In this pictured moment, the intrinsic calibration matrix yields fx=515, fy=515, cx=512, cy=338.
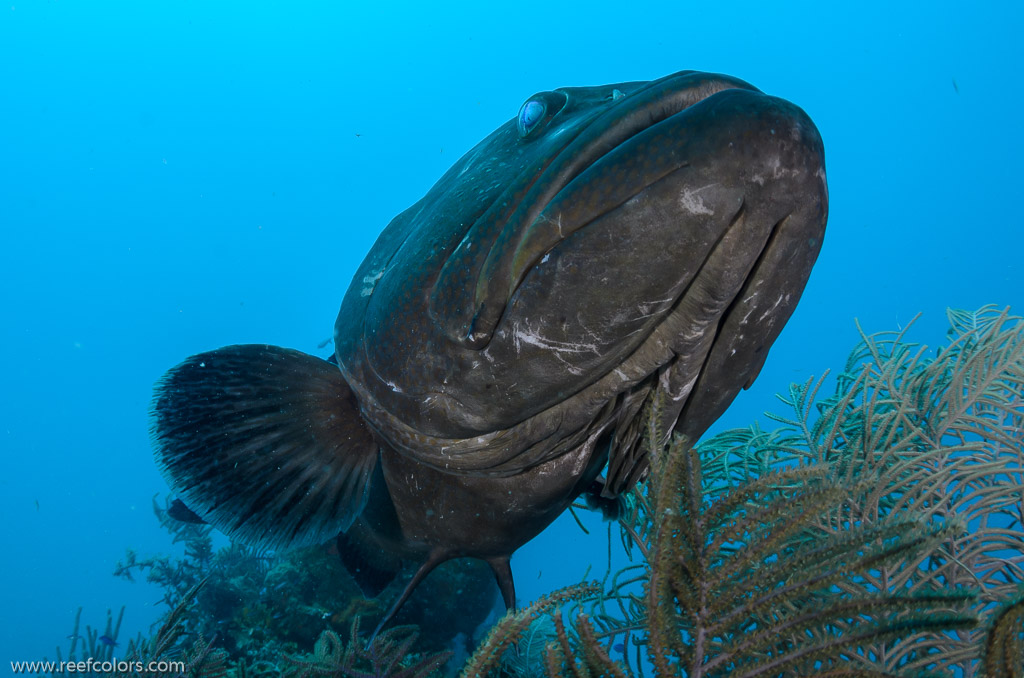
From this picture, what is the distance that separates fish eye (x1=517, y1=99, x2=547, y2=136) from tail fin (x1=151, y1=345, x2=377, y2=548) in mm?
1723

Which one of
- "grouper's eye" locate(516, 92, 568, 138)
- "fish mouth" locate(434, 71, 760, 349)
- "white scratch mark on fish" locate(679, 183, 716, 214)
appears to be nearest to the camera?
"white scratch mark on fish" locate(679, 183, 716, 214)

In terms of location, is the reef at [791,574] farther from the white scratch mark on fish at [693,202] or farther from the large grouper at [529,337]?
the white scratch mark on fish at [693,202]

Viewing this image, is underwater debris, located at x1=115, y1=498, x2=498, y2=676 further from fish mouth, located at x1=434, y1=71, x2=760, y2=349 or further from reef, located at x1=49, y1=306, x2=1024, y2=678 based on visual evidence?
fish mouth, located at x1=434, y1=71, x2=760, y2=349

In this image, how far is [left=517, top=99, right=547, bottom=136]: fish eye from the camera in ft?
7.26

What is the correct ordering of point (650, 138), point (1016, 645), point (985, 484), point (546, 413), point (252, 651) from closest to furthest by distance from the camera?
point (1016, 645)
point (650, 138)
point (546, 413)
point (985, 484)
point (252, 651)

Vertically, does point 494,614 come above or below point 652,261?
above

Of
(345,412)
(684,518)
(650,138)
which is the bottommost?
(684,518)

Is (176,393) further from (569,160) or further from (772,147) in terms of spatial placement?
(772,147)

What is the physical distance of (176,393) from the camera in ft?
9.25

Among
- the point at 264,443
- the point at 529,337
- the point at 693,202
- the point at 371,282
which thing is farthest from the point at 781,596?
the point at 264,443

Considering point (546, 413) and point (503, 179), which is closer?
point (503, 179)

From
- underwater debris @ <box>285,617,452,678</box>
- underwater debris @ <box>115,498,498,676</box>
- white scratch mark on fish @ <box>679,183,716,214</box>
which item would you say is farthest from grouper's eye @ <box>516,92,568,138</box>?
underwater debris @ <box>115,498,498,676</box>

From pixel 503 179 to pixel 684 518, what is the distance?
1.42 m

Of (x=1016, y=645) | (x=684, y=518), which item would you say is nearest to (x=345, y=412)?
(x=684, y=518)
